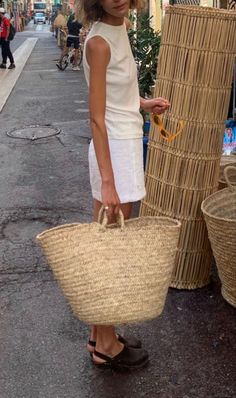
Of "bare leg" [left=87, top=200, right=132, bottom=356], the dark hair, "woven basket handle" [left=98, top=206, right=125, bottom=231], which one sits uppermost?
the dark hair

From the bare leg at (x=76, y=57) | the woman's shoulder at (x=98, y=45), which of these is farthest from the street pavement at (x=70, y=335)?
the bare leg at (x=76, y=57)

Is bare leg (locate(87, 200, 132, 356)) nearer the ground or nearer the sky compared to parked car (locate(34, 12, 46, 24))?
nearer the sky

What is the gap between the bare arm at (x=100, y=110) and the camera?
89.0 inches

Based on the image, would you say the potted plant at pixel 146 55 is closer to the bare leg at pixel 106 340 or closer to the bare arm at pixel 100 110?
the bare leg at pixel 106 340

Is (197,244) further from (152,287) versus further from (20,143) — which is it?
(20,143)

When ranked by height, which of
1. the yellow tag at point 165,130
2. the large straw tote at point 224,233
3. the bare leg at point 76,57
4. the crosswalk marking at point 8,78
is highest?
the yellow tag at point 165,130

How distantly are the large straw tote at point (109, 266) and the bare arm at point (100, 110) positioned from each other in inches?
6.2

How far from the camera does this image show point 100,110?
2.30 m

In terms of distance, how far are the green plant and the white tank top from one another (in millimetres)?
3450

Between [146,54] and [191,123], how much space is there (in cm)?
296

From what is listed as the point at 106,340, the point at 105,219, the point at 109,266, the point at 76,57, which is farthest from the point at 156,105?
the point at 76,57

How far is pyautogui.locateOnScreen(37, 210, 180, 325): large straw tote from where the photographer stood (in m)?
2.25

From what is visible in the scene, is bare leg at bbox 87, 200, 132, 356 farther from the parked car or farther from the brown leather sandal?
the parked car

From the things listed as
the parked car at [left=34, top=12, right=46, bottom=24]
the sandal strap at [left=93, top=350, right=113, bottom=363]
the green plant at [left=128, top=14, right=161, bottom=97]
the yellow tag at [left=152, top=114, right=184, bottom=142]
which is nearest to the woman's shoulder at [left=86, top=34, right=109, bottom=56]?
the yellow tag at [left=152, top=114, right=184, bottom=142]
